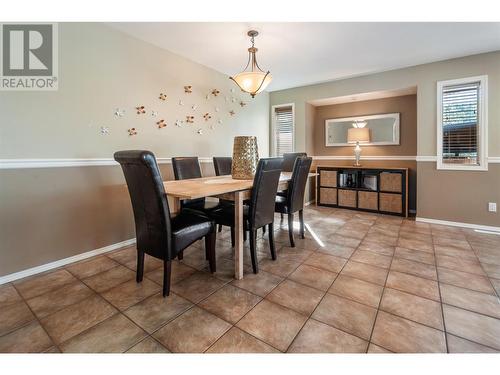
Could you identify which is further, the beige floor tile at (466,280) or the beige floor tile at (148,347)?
the beige floor tile at (466,280)

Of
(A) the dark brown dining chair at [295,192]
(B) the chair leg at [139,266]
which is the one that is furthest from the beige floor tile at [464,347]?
(B) the chair leg at [139,266]

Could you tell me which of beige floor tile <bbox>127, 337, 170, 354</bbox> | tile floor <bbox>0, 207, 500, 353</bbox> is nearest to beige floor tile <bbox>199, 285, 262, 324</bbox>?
tile floor <bbox>0, 207, 500, 353</bbox>

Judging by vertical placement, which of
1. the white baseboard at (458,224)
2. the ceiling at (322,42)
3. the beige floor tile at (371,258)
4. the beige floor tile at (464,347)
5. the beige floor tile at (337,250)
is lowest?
the beige floor tile at (464,347)

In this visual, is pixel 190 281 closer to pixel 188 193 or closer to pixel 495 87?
pixel 188 193

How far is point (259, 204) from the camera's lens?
214 cm

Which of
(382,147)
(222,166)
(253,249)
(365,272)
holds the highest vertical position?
(382,147)

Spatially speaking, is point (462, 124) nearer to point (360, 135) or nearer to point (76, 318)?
point (360, 135)

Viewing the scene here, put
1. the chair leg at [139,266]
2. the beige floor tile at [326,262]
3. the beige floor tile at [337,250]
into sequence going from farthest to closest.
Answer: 1. the beige floor tile at [337,250]
2. the beige floor tile at [326,262]
3. the chair leg at [139,266]

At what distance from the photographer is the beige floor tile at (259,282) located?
186 cm

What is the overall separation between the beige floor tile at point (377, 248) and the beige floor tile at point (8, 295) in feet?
9.97

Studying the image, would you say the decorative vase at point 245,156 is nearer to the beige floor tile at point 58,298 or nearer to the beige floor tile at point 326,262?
the beige floor tile at point 326,262

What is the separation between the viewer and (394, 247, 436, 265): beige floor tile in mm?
2354

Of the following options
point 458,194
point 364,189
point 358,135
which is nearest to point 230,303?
point 364,189

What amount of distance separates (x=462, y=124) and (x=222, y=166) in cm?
343
